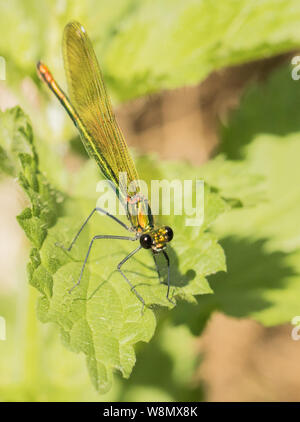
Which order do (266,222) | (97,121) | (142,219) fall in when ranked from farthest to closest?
(266,222)
(97,121)
(142,219)

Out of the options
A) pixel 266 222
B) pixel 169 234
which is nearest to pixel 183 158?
pixel 266 222

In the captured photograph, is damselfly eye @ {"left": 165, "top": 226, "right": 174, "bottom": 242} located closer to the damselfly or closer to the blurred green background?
the damselfly

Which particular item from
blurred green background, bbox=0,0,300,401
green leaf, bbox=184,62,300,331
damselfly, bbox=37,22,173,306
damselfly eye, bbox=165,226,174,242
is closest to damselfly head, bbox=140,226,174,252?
damselfly eye, bbox=165,226,174,242

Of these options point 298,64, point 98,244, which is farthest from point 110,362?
point 298,64

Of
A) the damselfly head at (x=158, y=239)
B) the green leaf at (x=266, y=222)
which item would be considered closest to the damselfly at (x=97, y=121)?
the damselfly head at (x=158, y=239)

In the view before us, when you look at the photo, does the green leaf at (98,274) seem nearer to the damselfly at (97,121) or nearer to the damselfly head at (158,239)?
the damselfly head at (158,239)

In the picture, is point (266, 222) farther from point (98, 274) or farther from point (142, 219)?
point (98, 274)
